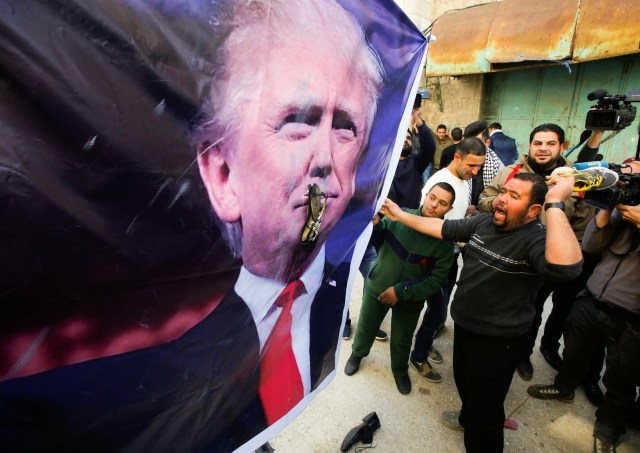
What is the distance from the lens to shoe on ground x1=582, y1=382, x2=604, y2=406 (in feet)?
8.04

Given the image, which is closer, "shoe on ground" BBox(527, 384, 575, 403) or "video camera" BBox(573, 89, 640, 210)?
"video camera" BBox(573, 89, 640, 210)

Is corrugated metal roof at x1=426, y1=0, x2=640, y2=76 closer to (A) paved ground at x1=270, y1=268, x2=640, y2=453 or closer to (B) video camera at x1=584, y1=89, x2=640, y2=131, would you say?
(B) video camera at x1=584, y1=89, x2=640, y2=131

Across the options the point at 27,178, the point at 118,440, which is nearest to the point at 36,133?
the point at 27,178

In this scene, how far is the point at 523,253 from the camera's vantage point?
1.64m

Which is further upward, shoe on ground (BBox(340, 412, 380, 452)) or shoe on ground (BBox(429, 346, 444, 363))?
shoe on ground (BBox(429, 346, 444, 363))

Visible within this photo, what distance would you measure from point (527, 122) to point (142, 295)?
23.9 feet

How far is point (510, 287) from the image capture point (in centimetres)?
172

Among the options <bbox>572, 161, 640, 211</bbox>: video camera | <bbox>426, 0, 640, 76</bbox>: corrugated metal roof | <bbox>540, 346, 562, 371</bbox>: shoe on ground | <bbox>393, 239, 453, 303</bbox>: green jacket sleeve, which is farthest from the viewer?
<bbox>426, 0, 640, 76</bbox>: corrugated metal roof

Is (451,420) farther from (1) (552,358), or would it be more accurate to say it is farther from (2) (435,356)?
(1) (552,358)

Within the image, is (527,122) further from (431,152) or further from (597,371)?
(597,371)

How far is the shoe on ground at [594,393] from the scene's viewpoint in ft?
8.04

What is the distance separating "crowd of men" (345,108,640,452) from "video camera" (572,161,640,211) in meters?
0.06

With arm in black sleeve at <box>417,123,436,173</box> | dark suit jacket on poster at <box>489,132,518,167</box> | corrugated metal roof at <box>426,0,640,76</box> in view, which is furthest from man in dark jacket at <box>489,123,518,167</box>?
arm in black sleeve at <box>417,123,436,173</box>

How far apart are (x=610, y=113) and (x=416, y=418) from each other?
2158mm
